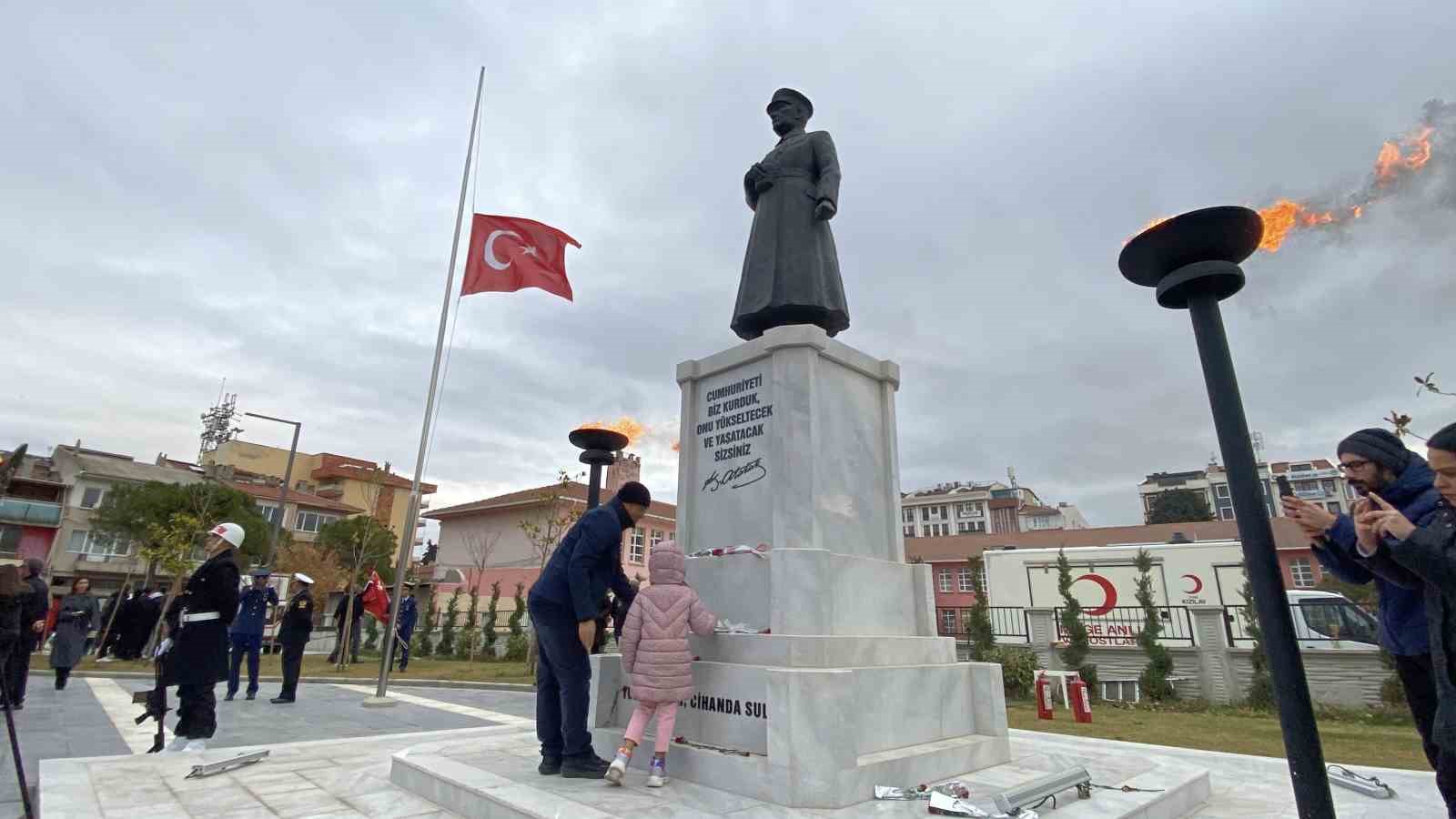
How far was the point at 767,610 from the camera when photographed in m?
4.88

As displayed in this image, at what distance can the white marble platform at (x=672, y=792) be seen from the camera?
12.2 ft

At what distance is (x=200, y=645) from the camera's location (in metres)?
5.66

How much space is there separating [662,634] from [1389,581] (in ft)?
11.7

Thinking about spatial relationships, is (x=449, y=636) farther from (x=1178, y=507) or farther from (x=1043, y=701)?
(x=1178, y=507)

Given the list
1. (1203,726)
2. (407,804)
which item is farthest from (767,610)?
(1203,726)

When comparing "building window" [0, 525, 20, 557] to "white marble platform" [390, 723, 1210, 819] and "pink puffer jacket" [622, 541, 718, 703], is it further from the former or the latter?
"pink puffer jacket" [622, 541, 718, 703]

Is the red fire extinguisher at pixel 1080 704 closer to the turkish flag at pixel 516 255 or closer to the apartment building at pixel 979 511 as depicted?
the turkish flag at pixel 516 255

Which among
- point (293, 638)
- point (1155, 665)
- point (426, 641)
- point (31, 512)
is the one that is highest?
point (31, 512)

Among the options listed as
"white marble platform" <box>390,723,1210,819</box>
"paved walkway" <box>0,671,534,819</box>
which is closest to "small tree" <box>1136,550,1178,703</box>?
"white marble platform" <box>390,723,1210,819</box>

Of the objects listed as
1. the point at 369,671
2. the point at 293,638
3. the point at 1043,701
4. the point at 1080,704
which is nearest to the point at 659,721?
the point at 293,638

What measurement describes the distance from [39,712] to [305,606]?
116 inches

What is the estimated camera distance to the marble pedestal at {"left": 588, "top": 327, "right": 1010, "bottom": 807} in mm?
4043

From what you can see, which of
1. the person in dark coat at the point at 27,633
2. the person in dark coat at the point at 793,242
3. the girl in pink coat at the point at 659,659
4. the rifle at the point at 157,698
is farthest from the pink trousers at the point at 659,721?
the person in dark coat at the point at 27,633

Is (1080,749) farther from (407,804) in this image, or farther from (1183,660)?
(1183,660)
